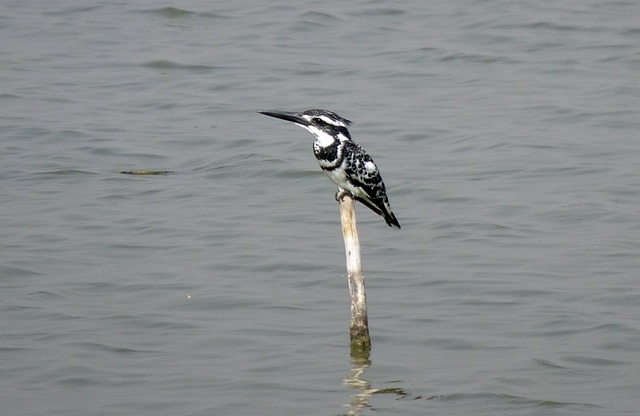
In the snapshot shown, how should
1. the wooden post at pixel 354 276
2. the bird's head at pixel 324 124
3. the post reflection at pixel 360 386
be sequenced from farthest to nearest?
the bird's head at pixel 324 124 → the wooden post at pixel 354 276 → the post reflection at pixel 360 386

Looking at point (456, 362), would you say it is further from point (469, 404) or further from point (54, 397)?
point (54, 397)

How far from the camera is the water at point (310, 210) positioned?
7098 mm

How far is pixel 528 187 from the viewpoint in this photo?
11594 millimetres

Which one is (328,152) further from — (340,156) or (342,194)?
(342,194)

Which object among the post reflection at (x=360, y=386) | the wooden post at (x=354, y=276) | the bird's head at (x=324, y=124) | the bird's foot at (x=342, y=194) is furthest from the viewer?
the bird's head at (x=324, y=124)

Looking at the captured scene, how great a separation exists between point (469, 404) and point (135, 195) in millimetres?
5808

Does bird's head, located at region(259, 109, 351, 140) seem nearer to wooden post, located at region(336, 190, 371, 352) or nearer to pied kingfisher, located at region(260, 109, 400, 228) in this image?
pied kingfisher, located at region(260, 109, 400, 228)

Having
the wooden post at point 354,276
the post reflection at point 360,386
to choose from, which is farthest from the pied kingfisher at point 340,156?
the post reflection at point 360,386

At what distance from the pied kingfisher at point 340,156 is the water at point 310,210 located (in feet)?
3.62

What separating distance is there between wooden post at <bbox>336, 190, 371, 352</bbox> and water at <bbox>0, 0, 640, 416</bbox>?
0.20 m

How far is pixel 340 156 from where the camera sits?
716 centimetres

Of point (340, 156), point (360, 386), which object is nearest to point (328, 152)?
point (340, 156)

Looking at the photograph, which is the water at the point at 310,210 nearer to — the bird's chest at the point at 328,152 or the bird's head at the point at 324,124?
the bird's chest at the point at 328,152

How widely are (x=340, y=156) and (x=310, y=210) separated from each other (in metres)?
4.13
